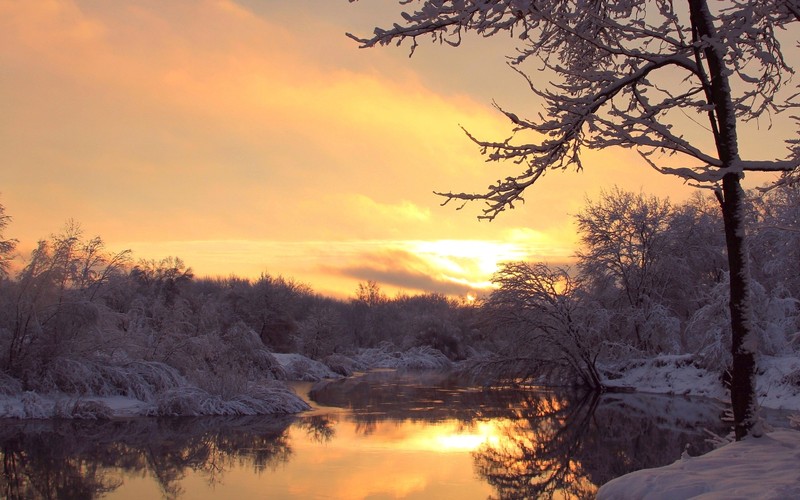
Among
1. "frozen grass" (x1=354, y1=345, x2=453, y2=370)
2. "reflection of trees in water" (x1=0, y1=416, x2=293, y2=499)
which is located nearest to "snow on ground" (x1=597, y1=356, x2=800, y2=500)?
"reflection of trees in water" (x1=0, y1=416, x2=293, y2=499)

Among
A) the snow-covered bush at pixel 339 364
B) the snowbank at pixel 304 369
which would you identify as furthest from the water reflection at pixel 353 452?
the snow-covered bush at pixel 339 364

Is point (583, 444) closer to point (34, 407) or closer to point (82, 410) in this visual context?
point (82, 410)

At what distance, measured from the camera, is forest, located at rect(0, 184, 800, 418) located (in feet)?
57.1

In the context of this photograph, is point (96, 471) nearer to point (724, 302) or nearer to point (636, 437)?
point (636, 437)

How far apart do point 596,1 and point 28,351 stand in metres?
16.5

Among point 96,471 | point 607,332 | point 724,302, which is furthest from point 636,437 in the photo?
point 607,332

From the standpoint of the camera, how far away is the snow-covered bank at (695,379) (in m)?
21.1

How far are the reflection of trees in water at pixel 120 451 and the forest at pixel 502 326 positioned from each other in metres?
1.98

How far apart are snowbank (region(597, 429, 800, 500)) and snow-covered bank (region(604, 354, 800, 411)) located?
52.9 ft

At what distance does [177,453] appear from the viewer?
11.7 metres

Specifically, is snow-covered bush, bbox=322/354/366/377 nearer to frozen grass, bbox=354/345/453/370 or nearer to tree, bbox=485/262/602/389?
frozen grass, bbox=354/345/453/370

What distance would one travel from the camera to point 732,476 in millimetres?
5273

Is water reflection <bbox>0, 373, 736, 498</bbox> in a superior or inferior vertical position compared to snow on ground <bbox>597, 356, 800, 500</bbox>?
inferior

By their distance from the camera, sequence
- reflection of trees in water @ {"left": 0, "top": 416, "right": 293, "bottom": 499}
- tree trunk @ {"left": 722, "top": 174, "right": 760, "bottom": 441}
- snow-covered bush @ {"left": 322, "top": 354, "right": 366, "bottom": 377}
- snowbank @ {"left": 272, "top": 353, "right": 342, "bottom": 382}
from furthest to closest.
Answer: snow-covered bush @ {"left": 322, "top": 354, "right": 366, "bottom": 377} < snowbank @ {"left": 272, "top": 353, "right": 342, "bottom": 382} < reflection of trees in water @ {"left": 0, "top": 416, "right": 293, "bottom": 499} < tree trunk @ {"left": 722, "top": 174, "right": 760, "bottom": 441}
